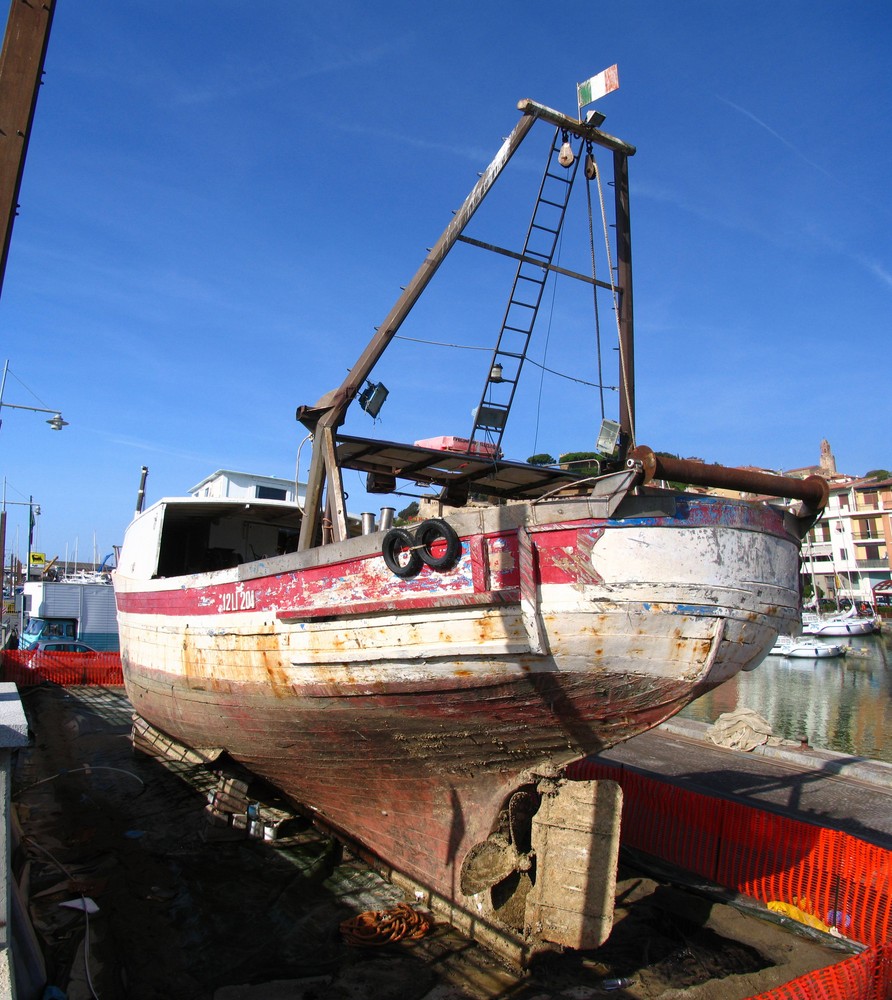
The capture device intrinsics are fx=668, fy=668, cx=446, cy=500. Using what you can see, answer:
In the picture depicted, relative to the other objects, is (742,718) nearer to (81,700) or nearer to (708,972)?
(708,972)

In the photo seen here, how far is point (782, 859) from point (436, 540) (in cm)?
479

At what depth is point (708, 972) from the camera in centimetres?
536

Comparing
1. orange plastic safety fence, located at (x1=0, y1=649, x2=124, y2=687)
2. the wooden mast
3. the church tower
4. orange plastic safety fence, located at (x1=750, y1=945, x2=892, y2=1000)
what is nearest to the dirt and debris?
orange plastic safety fence, located at (x1=750, y1=945, x2=892, y2=1000)

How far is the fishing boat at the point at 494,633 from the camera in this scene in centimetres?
426

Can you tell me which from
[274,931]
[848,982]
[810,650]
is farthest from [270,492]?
[810,650]

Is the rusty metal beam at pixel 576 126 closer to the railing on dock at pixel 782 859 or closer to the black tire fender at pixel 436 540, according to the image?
the black tire fender at pixel 436 540

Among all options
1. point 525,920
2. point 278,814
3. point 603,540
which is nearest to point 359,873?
point 278,814

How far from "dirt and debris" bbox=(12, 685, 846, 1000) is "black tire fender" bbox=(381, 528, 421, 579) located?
288 centimetres

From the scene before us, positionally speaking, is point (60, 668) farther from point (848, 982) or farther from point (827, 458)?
point (827, 458)

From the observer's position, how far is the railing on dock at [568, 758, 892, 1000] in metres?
5.55

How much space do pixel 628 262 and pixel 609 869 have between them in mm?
5362

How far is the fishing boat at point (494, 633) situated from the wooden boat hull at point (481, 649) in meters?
0.02

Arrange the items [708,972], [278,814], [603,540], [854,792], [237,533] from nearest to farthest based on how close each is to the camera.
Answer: [603,540] < [708,972] < [278,814] < [854,792] < [237,533]

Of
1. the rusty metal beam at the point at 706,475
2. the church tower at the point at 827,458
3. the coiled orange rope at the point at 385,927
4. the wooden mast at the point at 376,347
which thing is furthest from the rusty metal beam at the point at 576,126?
the church tower at the point at 827,458
